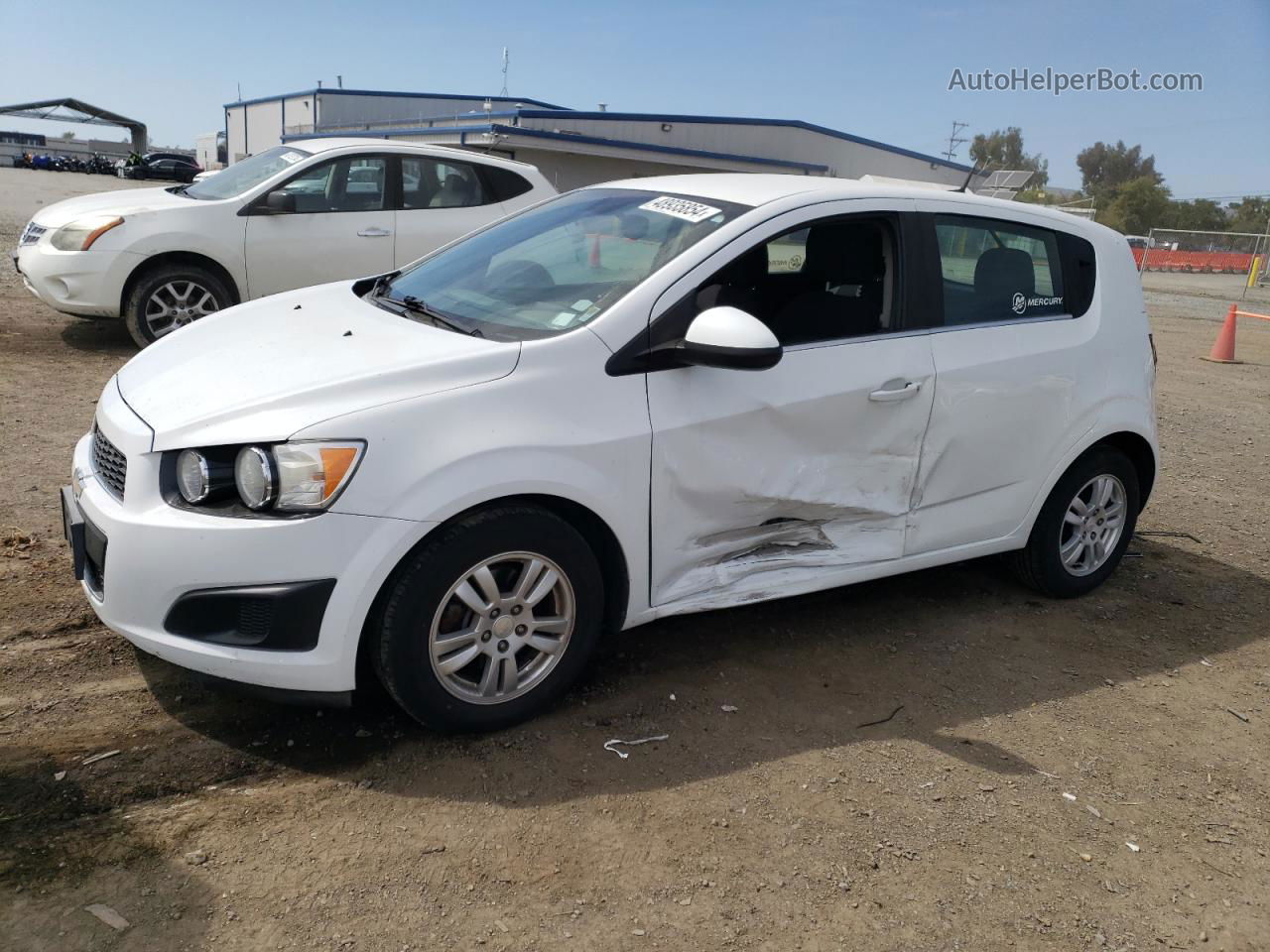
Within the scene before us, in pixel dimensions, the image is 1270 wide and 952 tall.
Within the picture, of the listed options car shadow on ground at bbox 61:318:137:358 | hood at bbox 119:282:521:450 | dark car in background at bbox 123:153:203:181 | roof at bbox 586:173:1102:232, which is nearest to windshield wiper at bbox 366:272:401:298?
hood at bbox 119:282:521:450

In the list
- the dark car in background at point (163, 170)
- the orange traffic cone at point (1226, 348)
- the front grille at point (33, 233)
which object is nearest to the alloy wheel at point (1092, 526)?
the front grille at point (33, 233)

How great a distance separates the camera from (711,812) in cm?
309

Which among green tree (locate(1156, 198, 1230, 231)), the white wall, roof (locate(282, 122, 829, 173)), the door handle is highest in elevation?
green tree (locate(1156, 198, 1230, 231))

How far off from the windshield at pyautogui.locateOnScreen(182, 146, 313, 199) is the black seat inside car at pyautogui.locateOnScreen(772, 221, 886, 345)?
5.94 meters

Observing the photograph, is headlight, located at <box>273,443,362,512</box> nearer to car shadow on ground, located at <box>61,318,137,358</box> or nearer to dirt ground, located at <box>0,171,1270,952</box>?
dirt ground, located at <box>0,171,1270,952</box>

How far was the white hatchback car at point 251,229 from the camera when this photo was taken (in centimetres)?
794

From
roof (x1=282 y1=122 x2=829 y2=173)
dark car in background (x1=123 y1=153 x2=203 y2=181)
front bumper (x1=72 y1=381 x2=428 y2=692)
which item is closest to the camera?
front bumper (x1=72 y1=381 x2=428 y2=692)

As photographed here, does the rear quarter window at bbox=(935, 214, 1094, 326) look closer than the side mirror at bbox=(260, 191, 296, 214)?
Yes

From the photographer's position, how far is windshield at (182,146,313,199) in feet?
27.9

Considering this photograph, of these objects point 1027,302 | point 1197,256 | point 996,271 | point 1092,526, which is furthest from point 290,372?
point 1197,256

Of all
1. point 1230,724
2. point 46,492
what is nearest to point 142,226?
point 46,492

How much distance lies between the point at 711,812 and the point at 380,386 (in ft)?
5.29

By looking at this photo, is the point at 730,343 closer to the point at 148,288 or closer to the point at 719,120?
the point at 148,288

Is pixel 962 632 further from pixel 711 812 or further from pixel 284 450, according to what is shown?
pixel 284 450
